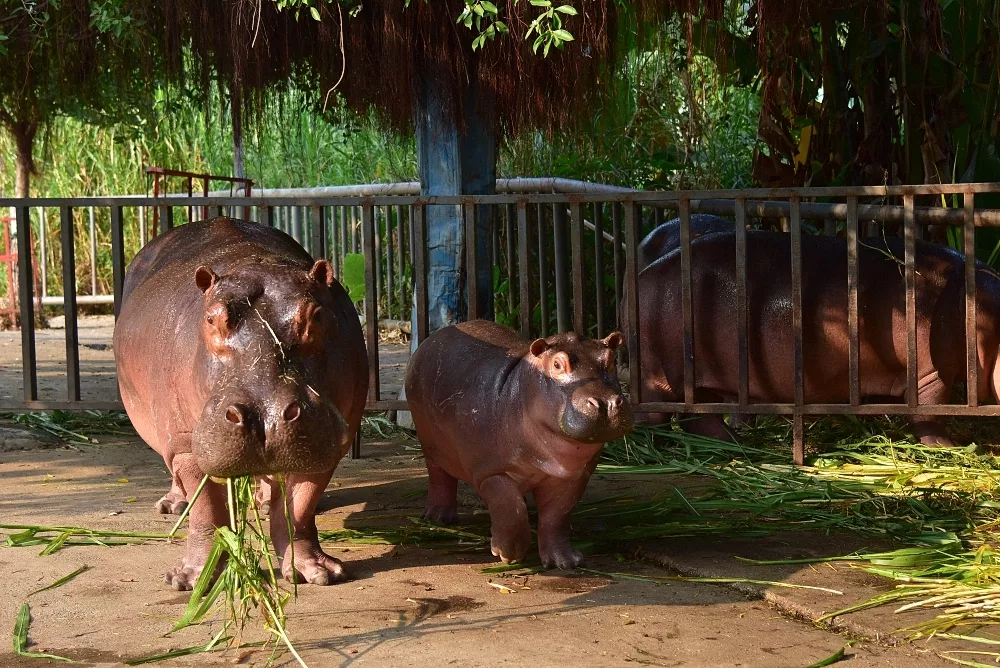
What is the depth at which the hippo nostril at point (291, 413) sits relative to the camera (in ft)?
9.65

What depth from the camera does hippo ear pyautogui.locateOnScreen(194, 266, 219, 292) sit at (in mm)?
3289

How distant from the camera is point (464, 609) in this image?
3.37 meters

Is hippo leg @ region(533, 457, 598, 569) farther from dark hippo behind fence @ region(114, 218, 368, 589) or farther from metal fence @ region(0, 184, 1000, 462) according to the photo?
metal fence @ region(0, 184, 1000, 462)

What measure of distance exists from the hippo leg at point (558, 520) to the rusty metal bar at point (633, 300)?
1.58m

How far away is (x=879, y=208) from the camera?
17.4 ft

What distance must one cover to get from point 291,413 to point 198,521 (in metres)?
0.81

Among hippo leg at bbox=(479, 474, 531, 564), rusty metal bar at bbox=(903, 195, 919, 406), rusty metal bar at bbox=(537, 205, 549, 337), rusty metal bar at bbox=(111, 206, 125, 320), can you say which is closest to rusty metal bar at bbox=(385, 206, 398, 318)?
rusty metal bar at bbox=(537, 205, 549, 337)

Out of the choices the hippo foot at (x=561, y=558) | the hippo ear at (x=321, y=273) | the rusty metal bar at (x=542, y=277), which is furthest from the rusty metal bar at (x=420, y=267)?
the hippo ear at (x=321, y=273)

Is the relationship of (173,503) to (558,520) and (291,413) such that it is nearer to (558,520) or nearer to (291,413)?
(558,520)

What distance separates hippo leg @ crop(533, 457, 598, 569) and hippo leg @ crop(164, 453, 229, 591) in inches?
38.7

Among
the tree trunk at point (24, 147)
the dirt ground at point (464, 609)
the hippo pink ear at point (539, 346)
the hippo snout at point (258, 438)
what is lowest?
the dirt ground at point (464, 609)

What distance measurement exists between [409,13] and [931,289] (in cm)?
255

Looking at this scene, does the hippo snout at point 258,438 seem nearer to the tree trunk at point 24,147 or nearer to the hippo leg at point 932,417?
the hippo leg at point 932,417

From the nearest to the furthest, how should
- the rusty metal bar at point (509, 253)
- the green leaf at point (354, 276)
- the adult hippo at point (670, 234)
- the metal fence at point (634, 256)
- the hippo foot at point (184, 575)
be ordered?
1. the hippo foot at point (184, 575)
2. the metal fence at point (634, 256)
3. the adult hippo at point (670, 234)
4. the rusty metal bar at point (509, 253)
5. the green leaf at point (354, 276)
